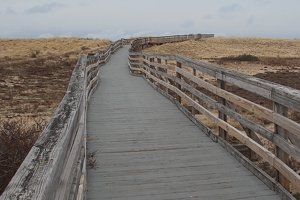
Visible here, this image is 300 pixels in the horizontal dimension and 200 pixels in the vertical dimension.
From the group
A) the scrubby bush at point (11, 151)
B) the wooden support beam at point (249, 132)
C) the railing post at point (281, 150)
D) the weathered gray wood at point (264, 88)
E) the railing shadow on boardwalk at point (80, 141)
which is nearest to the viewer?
the railing shadow on boardwalk at point (80, 141)

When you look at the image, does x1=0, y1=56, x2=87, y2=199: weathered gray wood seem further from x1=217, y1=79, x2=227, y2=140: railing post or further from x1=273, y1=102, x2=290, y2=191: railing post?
x1=217, y1=79, x2=227, y2=140: railing post

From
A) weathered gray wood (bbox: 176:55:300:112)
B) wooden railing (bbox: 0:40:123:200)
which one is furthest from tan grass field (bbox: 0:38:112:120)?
wooden railing (bbox: 0:40:123:200)

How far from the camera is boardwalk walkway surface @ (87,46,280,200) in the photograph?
14.3ft

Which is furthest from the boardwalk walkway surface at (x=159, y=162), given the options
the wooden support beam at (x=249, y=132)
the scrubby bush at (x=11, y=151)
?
the scrubby bush at (x=11, y=151)

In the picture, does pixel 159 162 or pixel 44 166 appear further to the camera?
pixel 159 162

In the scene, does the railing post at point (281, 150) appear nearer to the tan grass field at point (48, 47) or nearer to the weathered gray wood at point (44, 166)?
the weathered gray wood at point (44, 166)

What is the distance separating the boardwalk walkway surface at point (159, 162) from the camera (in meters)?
4.36

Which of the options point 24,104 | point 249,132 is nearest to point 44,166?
point 249,132

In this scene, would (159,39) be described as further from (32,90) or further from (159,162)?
(159,162)

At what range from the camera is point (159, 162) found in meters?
5.33

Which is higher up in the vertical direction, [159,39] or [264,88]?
[264,88]

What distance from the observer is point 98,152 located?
573cm

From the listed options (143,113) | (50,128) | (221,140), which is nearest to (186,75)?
(143,113)

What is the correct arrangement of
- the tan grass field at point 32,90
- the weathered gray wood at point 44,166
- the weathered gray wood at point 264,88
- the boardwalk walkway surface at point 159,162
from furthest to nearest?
the tan grass field at point 32,90 → the boardwalk walkway surface at point 159,162 → the weathered gray wood at point 264,88 → the weathered gray wood at point 44,166
